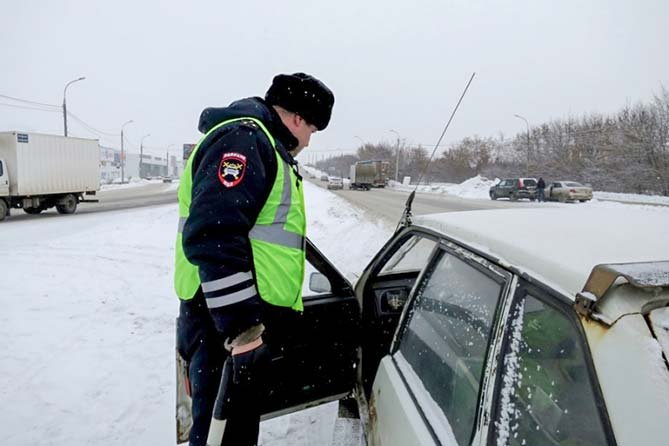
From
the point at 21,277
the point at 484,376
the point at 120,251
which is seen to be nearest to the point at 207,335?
the point at 484,376

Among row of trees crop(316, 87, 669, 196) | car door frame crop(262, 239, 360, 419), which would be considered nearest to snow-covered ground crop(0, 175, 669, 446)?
car door frame crop(262, 239, 360, 419)

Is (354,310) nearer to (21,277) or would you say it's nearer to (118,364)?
(118,364)

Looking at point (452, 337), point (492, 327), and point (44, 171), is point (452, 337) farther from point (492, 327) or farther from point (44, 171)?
point (44, 171)

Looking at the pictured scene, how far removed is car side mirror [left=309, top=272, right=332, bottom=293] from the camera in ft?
7.87

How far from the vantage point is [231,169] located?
5.36 ft

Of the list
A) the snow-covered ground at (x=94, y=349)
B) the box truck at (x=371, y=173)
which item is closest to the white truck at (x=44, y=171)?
the snow-covered ground at (x=94, y=349)

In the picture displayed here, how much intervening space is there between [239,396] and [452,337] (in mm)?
900

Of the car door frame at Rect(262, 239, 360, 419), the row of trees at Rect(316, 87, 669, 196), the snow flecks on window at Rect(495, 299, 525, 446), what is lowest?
the car door frame at Rect(262, 239, 360, 419)

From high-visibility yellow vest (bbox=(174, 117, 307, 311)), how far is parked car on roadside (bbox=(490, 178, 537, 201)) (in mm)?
30325

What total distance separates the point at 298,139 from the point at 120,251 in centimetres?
879

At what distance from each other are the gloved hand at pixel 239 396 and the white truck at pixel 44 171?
17.9 metres

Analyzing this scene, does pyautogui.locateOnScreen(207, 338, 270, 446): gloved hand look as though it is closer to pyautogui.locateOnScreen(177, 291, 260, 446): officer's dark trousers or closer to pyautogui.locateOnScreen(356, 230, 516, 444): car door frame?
pyautogui.locateOnScreen(177, 291, 260, 446): officer's dark trousers

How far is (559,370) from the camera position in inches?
38.0

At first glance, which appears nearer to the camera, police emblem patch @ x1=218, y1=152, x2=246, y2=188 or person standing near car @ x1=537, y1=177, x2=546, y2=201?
police emblem patch @ x1=218, y1=152, x2=246, y2=188
